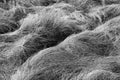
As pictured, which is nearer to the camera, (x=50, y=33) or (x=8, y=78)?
(x=8, y=78)

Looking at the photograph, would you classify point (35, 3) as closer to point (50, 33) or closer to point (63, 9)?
point (63, 9)

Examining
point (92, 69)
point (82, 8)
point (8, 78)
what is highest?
point (82, 8)

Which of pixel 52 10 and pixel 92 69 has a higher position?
pixel 52 10

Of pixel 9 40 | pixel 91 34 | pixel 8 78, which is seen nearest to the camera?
pixel 8 78

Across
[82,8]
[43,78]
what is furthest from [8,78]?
[82,8]

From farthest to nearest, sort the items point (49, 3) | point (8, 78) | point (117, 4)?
point (49, 3)
point (117, 4)
point (8, 78)

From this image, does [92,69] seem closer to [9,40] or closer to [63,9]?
[9,40]

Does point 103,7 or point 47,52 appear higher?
point 103,7

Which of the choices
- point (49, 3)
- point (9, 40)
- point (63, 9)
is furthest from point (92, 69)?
point (49, 3)

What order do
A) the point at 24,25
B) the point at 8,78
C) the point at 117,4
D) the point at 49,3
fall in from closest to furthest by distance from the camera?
the point at 8,78, the point at 24,25, the point at 117,4, the point at 49,3
